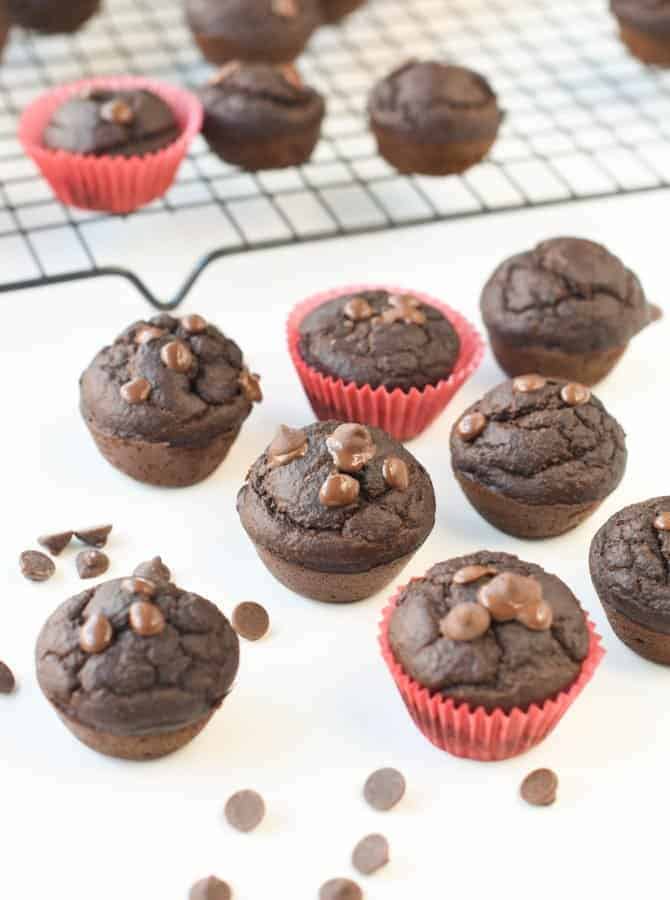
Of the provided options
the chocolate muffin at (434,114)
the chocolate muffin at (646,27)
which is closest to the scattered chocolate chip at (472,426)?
the chocolate muffin at (434,114)

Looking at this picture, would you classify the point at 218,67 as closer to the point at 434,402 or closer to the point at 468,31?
the point at 468,31

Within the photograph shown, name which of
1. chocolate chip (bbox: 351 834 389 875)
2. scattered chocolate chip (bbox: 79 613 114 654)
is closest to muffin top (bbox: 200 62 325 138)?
scattered chocolate chip (bbox: 79 613 114 654)

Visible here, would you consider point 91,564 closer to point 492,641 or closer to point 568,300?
point 492,641

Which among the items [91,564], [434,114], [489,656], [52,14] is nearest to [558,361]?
[434,114]

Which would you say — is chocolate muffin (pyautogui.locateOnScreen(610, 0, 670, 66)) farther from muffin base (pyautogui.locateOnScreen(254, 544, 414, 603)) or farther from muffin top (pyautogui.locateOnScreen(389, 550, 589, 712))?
muffin top (pyautogui.locateOnScreen(389, 550, 589, 712))

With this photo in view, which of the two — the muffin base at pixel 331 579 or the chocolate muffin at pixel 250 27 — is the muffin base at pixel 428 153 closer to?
the chocolate muffin at pixel 250 27

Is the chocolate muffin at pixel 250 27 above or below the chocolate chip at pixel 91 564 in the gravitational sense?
above

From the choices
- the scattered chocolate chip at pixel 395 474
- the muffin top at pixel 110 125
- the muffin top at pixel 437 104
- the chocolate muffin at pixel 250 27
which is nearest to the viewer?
the scattered chocolate chip at pixel 395 474
